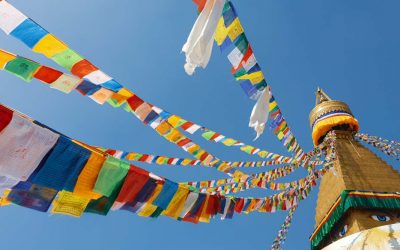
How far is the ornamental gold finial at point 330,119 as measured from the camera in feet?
45.0

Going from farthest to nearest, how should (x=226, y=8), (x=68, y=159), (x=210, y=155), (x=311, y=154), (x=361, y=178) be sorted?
(x=311, y=154), (x=361, y=178), (x=210, y=155), (x=226, y=8), (x=68, y=159)

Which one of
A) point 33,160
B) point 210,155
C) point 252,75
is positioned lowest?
point 33,160

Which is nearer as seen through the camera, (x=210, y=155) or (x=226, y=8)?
(x=226, y=8)

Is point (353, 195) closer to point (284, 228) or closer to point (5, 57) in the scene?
point (284, 228)

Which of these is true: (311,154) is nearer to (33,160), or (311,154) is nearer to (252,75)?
(252,75)

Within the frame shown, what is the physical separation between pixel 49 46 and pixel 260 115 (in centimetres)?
266

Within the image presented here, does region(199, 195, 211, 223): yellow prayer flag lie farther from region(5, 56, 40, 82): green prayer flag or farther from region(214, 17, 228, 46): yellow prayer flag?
region(5, 56, 40, 82): green prayer flag

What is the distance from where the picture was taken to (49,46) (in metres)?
4.16

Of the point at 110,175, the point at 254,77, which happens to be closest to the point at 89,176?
the point at 110,175

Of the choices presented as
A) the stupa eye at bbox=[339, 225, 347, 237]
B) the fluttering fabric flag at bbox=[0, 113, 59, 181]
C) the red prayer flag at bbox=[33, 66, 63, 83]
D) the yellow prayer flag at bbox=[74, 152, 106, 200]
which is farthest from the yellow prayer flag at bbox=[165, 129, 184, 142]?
the stupa eye at bbox=[339, 225, 347, 237]

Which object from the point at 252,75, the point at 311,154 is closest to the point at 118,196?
the point at 252,75

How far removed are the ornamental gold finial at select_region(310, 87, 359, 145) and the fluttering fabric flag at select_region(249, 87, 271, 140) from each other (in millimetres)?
9115

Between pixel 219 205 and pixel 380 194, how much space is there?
5.87 metres

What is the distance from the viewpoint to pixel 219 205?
19.2ft
